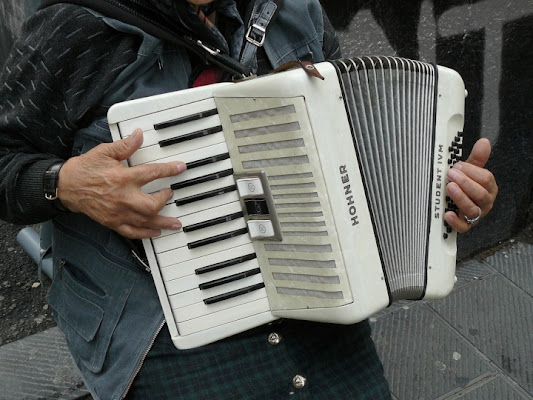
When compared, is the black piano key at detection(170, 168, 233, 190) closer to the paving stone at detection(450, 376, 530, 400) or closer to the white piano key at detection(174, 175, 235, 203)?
the white piano key at detection(174, 175, 235, 203)

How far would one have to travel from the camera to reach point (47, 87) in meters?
1.33

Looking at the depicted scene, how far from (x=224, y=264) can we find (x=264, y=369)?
0.28 meters

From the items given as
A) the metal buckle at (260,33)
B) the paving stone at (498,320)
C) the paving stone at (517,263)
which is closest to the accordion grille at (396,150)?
the metal buckle at (260,33)

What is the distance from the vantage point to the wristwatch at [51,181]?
1.32m

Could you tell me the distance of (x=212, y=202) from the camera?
4.40 feet

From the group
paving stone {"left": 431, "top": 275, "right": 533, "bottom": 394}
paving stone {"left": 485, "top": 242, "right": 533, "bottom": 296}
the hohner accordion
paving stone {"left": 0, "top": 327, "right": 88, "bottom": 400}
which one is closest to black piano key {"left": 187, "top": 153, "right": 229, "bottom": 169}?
the hohner accordion

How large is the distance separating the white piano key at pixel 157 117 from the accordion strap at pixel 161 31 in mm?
158

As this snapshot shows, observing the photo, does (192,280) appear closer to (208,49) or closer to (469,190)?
(208,49)

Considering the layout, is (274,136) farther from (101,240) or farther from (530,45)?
(530,45)

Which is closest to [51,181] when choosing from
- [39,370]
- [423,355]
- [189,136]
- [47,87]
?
[47,87]

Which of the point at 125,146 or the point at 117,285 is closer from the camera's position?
the point at 125,146

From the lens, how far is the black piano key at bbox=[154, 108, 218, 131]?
127 cm

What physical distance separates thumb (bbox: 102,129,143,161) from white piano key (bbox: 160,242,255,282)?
25 cm

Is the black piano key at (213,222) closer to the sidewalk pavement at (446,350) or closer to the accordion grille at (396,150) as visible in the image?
the accordion grille at (396,150)
